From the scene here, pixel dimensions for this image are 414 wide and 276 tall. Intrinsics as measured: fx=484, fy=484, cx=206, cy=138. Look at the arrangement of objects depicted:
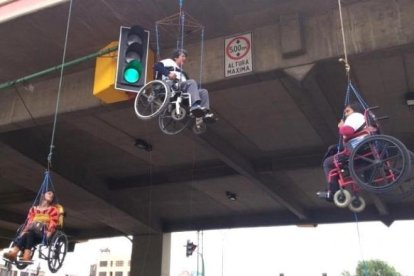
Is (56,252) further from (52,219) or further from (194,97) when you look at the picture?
(194,97)

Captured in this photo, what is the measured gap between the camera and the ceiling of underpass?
10.5 m

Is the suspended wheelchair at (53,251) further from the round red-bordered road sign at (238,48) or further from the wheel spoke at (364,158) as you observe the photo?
the wheel spoke at (364,158)

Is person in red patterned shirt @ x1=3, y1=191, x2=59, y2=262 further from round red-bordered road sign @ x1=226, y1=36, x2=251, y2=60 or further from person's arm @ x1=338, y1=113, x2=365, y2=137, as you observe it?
person's arm @ x1=338, y1=113, x2=365, y2=137

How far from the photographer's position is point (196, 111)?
8414mm

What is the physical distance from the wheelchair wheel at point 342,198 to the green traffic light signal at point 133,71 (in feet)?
12.1

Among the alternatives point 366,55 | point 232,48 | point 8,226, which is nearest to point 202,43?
point 232,48

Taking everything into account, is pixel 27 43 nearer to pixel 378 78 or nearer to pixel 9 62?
pixel 9 62

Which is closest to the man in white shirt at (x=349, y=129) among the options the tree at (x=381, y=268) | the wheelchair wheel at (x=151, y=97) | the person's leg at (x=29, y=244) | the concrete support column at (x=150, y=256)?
the wheelchair wheel at (x=151, y=97)

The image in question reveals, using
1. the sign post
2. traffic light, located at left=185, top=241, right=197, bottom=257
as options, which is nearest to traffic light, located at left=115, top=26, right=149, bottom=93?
the sign post

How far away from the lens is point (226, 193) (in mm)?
21672

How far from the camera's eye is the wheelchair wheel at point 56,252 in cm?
903

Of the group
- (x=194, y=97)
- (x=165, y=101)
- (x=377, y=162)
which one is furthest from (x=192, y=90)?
(x=377, y=162)

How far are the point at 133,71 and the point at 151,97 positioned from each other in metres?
0.82

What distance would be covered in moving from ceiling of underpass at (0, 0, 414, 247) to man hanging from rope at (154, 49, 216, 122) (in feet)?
5.36
